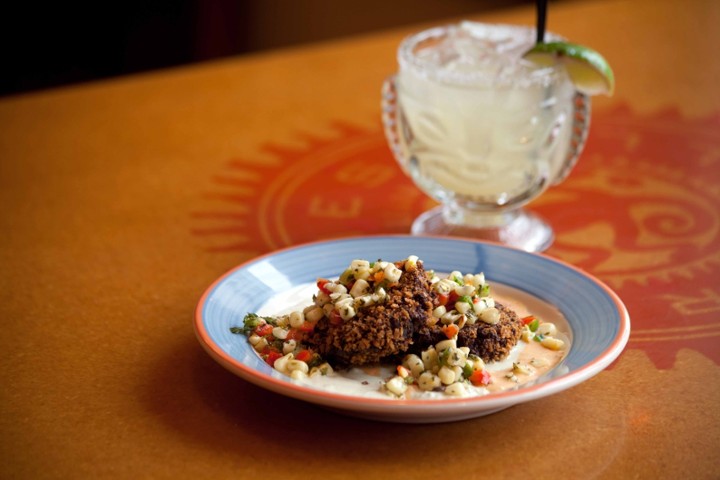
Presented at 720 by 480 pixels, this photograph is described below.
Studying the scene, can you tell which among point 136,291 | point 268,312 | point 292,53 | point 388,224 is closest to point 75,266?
point 136,291

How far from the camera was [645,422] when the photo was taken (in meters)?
0.98

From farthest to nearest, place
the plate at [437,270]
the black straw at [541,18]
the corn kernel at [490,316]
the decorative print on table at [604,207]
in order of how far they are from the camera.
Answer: the black straw at [541,18] → the decorative print on table at [604,207] → the corn kernel at [490,316] → the plate at [437,270]

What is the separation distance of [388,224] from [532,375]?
0.59 metres

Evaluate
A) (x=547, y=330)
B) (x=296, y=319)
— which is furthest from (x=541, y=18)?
(x=296, y=319)

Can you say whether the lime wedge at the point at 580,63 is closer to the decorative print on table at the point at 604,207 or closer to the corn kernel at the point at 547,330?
the decorative print on table at the point at 604,207

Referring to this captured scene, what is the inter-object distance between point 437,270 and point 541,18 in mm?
438

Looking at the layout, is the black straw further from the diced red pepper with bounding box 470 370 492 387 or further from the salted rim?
the diced red pepper with bounding box 470 370 492 387

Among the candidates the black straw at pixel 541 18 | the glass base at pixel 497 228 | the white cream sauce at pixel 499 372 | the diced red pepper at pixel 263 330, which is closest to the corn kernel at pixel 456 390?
the white cream sauce at pixel 499 372

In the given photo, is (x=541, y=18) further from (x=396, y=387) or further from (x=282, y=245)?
(x=396, y=387)

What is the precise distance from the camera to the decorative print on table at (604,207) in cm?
127

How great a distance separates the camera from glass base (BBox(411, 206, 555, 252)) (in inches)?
56.8

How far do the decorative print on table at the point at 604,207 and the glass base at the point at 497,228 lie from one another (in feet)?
0.09

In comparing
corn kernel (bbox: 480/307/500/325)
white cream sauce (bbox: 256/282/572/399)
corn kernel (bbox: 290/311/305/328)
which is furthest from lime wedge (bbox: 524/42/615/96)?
corn kernel (bbox: 290/311/305/328)

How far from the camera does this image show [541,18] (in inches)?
55.1
